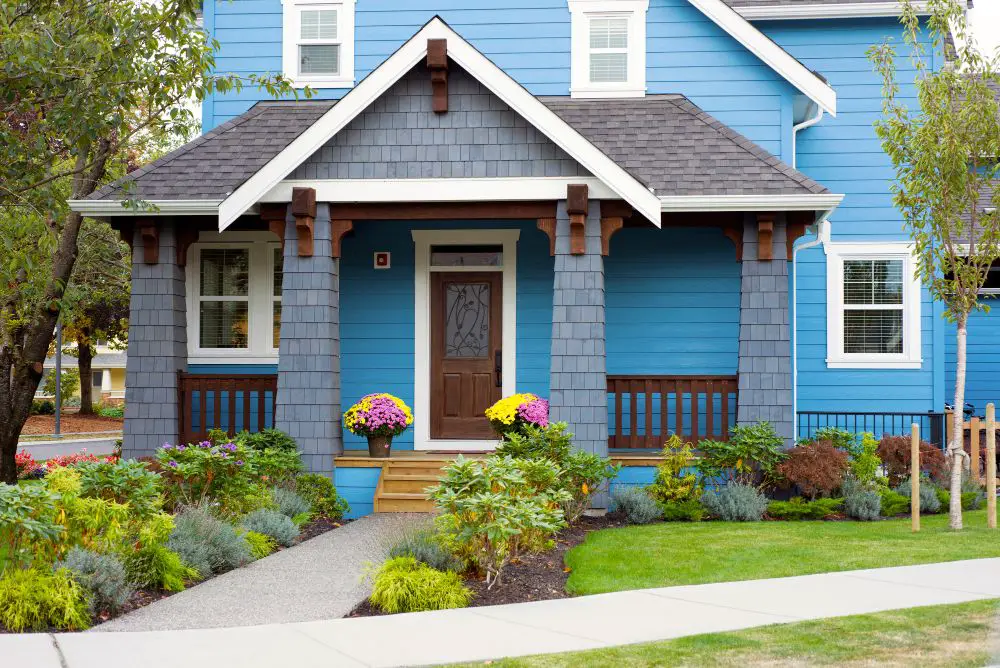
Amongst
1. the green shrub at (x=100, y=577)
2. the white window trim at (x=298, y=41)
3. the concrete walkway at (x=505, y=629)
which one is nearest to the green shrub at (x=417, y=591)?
the concrete walkway at (x=505, y=629)

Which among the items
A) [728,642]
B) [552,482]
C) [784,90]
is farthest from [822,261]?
[728,642]

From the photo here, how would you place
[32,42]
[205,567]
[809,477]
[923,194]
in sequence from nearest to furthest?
1. [205,567]
2. [32,42]
3. [923,194]
4. [809,477]

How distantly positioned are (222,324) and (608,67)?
6355 mm

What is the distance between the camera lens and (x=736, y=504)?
11.2 m

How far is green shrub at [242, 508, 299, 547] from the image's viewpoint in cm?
955

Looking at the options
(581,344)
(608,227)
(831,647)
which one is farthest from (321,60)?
(831,647)

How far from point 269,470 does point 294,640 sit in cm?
501

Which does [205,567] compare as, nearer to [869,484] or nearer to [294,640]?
[294,640]

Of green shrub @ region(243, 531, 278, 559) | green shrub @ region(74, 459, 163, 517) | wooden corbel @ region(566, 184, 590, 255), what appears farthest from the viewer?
wooden corbel @ region(566, 184, 590, 255)

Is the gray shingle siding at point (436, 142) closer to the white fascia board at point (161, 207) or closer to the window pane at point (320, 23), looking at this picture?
the white fascia board at point (161, 207)

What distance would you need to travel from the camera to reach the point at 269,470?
36.1 ft

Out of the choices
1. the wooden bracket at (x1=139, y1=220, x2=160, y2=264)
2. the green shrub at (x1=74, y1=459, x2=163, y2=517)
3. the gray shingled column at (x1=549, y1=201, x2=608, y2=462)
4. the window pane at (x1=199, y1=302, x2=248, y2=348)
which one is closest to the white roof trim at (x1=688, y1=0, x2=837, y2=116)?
the gray shingled column at (x1=549, y1=201, x2=608, y2=462)

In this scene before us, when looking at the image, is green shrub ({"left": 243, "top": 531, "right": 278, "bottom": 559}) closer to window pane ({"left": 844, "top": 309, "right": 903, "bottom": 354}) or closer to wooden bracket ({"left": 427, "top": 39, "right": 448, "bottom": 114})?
wooden bracket ({"left": 427, "top": 39, "right": 448, "bottom": 114})

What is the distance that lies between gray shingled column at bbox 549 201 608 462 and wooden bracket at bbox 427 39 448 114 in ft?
5.87
